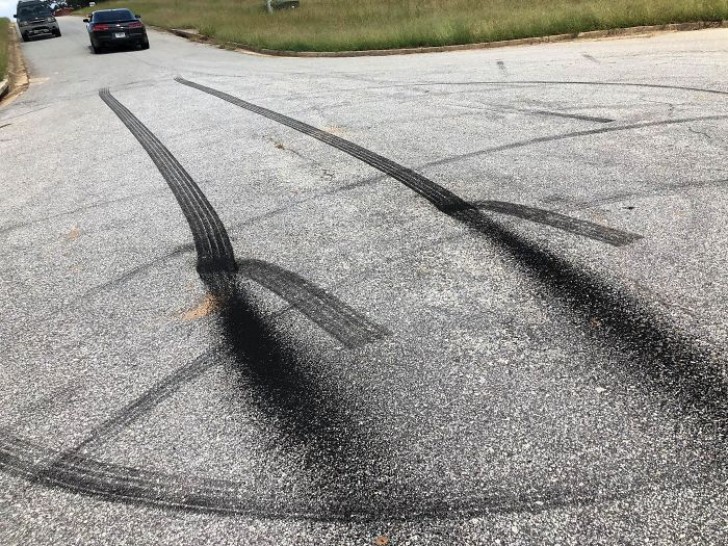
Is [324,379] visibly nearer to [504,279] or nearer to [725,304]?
[504,279]

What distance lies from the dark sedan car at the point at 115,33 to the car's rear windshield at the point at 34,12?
14087 mm

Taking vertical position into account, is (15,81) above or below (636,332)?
above

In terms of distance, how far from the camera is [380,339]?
9.84ft

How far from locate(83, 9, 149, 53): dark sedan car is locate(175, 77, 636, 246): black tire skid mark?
15.8m

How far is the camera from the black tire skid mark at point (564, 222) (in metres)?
3.78

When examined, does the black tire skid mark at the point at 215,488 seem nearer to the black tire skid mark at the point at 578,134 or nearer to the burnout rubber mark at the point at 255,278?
the burnout rubber mark at the point at 255,278

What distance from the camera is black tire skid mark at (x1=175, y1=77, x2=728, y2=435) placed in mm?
2410

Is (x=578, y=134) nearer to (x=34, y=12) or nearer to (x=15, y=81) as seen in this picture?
(x=15, y=81)

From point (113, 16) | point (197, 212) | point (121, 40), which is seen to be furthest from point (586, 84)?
point (113, 16)

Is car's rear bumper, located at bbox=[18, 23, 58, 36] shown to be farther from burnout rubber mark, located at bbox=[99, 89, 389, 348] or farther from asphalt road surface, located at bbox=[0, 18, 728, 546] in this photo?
burnout rubber mark, located at bbox=[99, 89, 389, 348]

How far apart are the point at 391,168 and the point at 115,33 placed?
20.0 m

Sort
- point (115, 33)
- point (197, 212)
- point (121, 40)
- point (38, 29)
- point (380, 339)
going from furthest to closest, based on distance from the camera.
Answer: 1. point (38, 29)
2. point (121, 40)
3. point (115, 33)
4. point (197, 212)
5. point (380, 339)

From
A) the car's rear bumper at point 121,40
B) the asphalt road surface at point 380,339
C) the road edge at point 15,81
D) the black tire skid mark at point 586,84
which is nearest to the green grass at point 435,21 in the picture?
the car's rear bumper at point 121,40

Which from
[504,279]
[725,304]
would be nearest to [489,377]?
[504,279]
